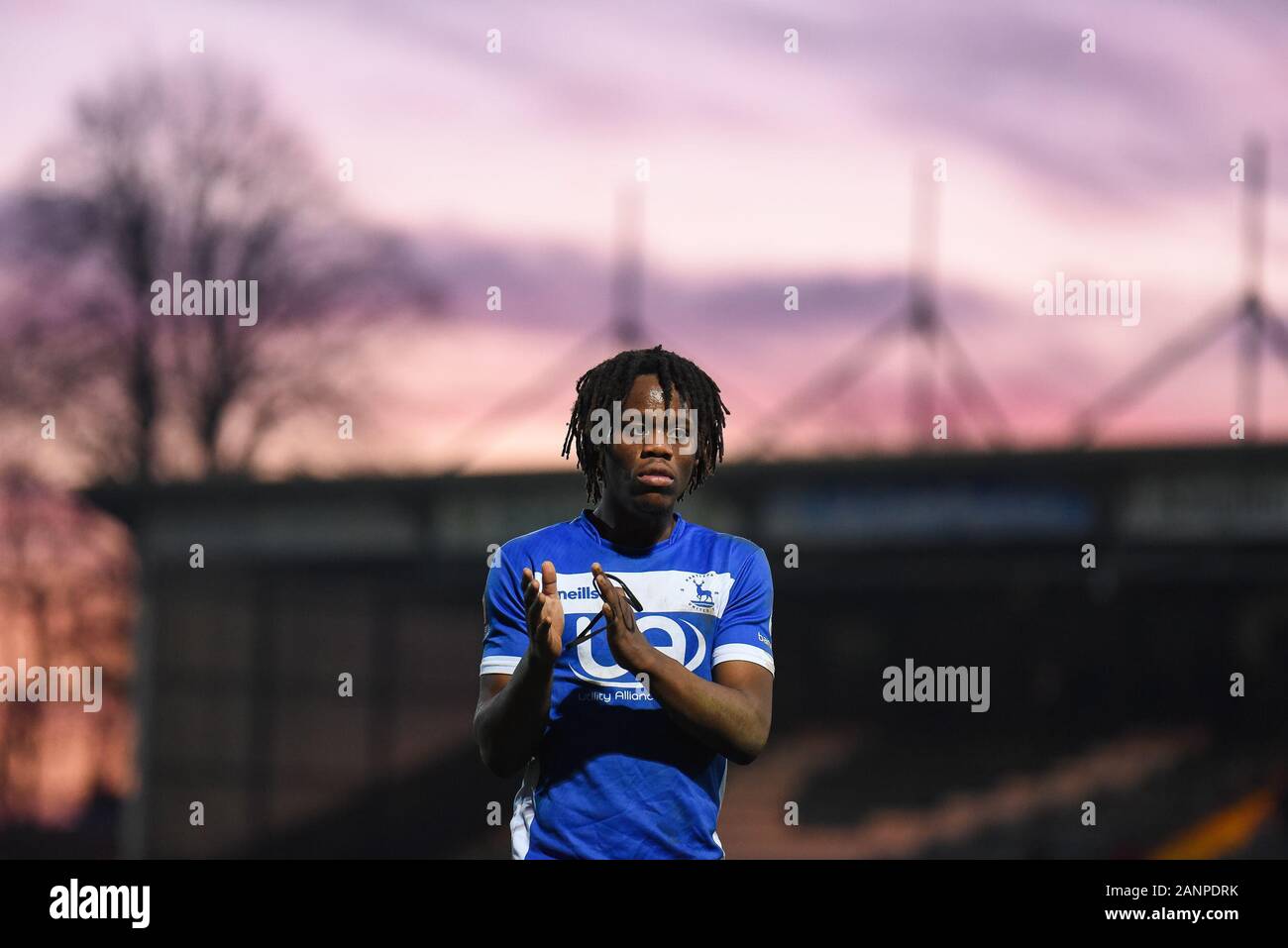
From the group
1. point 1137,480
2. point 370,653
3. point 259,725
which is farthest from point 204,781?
point 1137,480

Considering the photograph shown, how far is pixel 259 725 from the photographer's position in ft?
80.0

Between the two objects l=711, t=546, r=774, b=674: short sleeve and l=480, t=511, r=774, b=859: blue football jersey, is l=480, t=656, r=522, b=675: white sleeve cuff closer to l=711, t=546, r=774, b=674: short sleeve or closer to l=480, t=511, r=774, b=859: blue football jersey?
l=480, t=511, r=774, b=859: blue football jersey

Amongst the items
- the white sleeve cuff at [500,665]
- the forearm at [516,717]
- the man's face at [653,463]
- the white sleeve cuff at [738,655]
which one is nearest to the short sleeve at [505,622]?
the white sleeve cuff at [500,665]

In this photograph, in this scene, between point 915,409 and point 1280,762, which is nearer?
point 915,409

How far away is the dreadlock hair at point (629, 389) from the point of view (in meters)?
3.40

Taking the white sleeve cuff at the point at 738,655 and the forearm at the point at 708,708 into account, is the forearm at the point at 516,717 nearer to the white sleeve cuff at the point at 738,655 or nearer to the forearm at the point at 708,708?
the forearm at the point at 708,708

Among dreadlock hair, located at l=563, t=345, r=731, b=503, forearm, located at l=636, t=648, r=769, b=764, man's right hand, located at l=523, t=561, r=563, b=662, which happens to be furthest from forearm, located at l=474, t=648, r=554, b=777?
dreadlock hair, located at l=563, t=345, r=731, b=503

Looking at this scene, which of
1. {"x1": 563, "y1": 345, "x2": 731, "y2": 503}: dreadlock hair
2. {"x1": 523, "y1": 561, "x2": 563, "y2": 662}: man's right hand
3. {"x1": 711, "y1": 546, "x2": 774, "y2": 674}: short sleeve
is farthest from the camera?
{"x1": 563, "y1": 345, "x2": 731, "y2": 503}: dreadlock hair

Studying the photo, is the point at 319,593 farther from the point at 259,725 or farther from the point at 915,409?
the point at 915,409

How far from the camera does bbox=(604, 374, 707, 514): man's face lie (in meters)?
3.20

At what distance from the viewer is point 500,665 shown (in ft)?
10.8

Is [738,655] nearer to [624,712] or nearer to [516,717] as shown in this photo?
[624,712]
